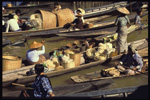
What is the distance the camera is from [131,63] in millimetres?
6242

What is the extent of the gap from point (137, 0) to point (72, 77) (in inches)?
453

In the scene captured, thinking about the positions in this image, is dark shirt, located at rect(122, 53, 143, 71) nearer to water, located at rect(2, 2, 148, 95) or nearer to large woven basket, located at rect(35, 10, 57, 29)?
water, located at rect(2, 2, 148, 95)

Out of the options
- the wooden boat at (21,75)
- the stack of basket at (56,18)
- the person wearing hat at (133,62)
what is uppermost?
the stack of basket at (56,18)

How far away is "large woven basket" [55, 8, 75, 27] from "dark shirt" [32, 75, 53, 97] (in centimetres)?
724

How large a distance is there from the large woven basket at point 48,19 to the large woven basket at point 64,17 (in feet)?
0.94

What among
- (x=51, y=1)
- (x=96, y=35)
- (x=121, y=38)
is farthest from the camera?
(x=51, y=1)

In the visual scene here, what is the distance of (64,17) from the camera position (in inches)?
442

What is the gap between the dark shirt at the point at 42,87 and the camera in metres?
4.07

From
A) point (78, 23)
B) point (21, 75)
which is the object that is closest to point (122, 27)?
point (78, 23)

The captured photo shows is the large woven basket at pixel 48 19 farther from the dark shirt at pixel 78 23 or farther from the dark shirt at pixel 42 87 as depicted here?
the dark shirt at pixel 42 87

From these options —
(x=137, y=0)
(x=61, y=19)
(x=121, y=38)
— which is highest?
(x=137, y=0)

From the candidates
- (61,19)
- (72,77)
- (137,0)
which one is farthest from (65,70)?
(137,0)

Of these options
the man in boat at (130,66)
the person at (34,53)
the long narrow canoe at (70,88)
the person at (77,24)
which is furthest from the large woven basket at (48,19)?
the long narrow canoe at (70,88)

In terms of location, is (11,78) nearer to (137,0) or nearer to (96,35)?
(96,35)
